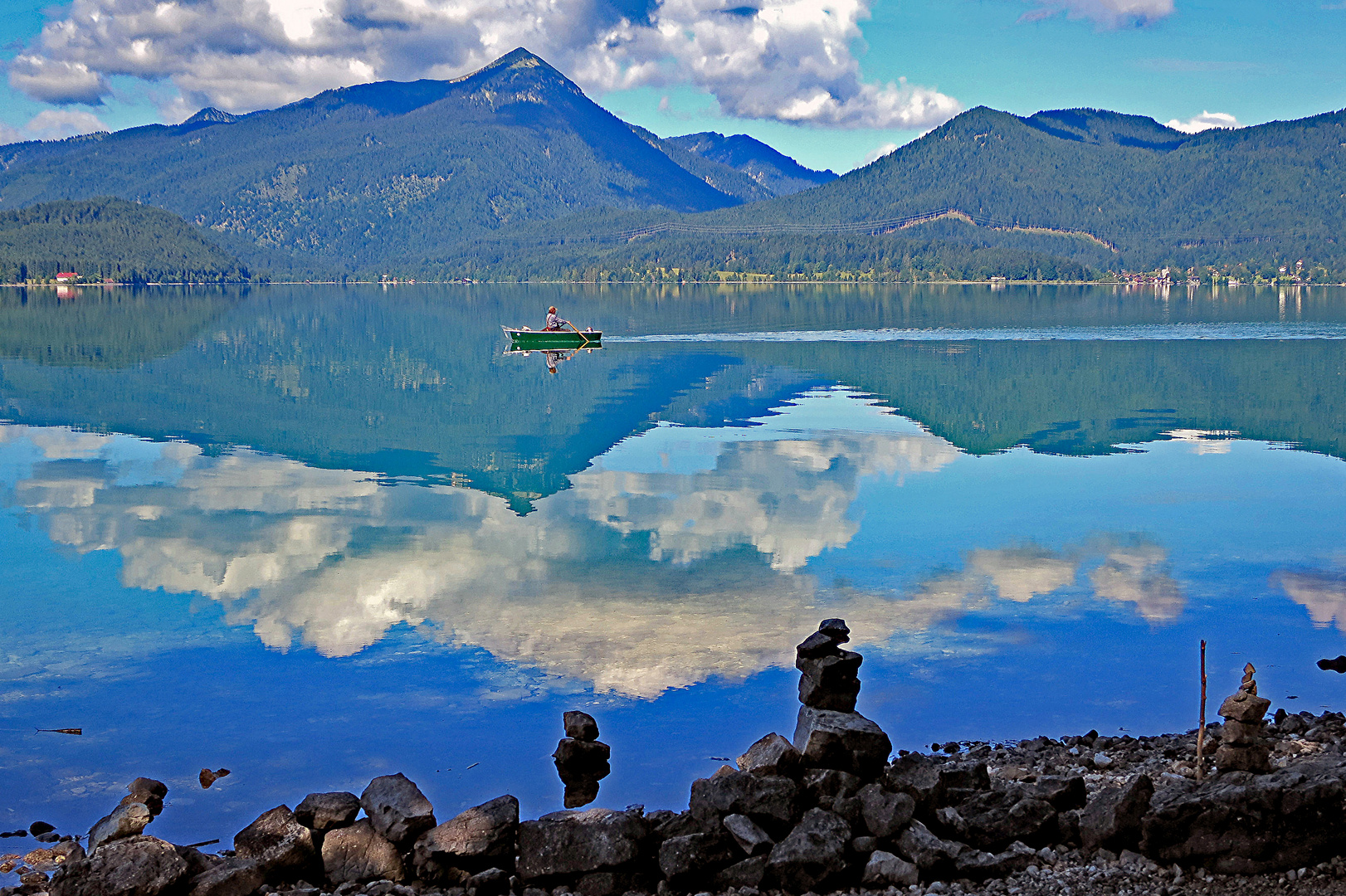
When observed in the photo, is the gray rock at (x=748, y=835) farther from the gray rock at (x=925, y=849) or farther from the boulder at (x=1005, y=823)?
the boulder at (x=1005, y=823)

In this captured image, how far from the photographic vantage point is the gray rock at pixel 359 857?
31.5 feet

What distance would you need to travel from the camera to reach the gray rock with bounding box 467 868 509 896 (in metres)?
9.41

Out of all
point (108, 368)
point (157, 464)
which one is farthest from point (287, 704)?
point (108, 368)

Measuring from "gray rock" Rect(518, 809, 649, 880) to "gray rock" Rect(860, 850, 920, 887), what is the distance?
5.74ft

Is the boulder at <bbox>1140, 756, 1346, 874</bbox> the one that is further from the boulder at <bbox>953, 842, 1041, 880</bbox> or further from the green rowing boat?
the green rowing boat

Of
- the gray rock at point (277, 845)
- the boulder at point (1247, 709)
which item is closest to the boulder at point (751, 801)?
the gray rock at point (277, 845)

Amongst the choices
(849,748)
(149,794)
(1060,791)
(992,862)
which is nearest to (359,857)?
(149,794)

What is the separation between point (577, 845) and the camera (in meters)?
9.54

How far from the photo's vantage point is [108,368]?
5244cm

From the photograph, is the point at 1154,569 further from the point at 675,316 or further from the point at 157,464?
the point at 675,316

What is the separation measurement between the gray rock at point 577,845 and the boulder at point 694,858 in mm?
301

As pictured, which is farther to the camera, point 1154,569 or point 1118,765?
point 1154,569

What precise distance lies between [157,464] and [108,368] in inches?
1083

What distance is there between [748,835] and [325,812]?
3436mm
